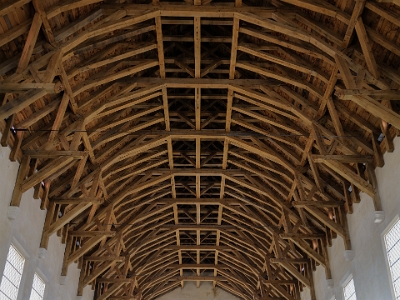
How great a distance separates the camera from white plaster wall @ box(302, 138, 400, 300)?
514 inches

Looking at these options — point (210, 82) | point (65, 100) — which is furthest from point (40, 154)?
point (210, 82)

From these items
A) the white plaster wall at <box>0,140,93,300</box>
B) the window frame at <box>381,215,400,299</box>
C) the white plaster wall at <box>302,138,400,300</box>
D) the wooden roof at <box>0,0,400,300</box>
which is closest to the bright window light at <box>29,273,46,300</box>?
the white plaster wall at <box>0,140,93,300</box>

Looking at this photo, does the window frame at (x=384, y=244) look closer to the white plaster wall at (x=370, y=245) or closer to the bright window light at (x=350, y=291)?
the white plaster wall at (x=370, y=245)

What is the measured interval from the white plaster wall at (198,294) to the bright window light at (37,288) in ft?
54.6

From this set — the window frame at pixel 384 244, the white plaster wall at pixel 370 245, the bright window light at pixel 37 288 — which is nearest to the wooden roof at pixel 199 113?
the white plaster wall at pixel 370 245

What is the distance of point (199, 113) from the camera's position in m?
17.9

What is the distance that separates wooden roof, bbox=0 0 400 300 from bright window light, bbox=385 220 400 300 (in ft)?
4.67

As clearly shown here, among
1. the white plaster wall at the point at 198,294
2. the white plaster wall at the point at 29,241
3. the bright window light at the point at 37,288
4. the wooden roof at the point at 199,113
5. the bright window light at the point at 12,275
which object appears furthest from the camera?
the white plaster wall at the point at 198,294

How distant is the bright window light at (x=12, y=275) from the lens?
13.9 m

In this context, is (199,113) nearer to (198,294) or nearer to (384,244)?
(384,244)

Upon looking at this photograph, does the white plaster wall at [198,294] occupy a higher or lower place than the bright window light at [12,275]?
higher

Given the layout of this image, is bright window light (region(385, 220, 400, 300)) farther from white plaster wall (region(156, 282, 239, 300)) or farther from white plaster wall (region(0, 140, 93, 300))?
white plaster wall (region(156, 282, 239, 300))

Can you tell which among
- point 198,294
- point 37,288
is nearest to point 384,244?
point 37,288

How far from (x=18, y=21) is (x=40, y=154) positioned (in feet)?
12.9
